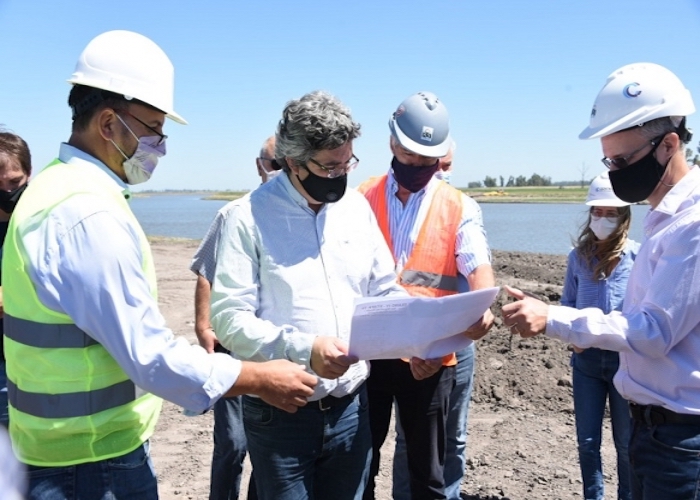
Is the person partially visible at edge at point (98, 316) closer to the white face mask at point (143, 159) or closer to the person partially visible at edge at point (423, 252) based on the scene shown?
the white face mask at point (143, 159)

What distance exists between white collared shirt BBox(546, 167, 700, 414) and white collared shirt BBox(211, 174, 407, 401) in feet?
3.17

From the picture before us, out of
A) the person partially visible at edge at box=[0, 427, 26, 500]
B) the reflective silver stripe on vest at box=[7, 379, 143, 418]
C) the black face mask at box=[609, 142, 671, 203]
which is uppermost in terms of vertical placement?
the black face mask at box=[609, 142, 671, 203]

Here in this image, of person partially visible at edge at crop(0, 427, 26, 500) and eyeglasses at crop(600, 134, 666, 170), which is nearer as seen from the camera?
person partially visible at edge at crop(0, 427, 26, 500)

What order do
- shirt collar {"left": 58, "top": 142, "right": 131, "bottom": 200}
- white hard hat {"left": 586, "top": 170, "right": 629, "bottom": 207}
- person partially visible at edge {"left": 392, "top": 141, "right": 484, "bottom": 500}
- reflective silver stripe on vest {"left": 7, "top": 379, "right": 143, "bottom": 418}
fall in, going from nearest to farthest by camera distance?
reflective silver stripe on vest {"left": 7, "top": 379, "right": 143, "bottom": 418} < shirt collar {"left": 58, "top": 142, "right": 131, "bottom": 200} < person partially visible at edge {"left": 392, "top": 141, "right": 484, "bottom": 500} < white hard hat {"left": 586, "top": 170, "right": 629, "bottom": 207}

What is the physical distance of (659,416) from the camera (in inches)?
A: 97.7

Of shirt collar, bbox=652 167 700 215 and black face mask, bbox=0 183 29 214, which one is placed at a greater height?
shirt collar, bbox=652 167 700 215

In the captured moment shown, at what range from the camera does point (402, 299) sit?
2.30 metres

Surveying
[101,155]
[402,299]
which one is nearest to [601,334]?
[402,299]

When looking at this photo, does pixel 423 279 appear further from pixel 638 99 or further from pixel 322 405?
pixel 638 99

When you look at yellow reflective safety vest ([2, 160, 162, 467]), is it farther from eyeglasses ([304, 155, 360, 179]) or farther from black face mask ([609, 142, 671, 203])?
black face mask ([609, 142, 671, 203])

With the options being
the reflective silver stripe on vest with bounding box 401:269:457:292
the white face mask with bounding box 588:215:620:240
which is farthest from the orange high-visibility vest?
the white face mask with bounding box 588:215:620:240

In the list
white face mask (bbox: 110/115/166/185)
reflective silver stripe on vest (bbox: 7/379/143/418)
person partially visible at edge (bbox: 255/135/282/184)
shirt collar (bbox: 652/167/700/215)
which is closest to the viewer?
reflective silver stripe on vest (bbox: 7/379/143/418)

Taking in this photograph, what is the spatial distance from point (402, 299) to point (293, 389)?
499 millimetres

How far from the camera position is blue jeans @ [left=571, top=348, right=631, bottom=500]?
409 centimetres
